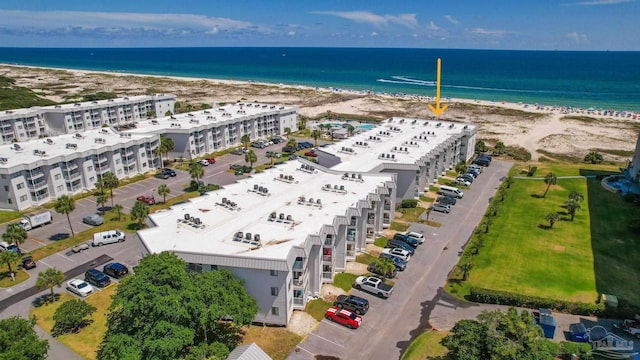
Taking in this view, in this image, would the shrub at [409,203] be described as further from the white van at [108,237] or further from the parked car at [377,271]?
the white van at [108,237]

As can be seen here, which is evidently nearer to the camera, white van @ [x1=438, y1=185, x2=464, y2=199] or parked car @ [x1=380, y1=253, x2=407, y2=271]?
parked car @ [x1=380, y1=253, x2=407, y2=271]

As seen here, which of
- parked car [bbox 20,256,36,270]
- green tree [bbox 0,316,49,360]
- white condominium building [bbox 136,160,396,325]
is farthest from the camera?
parked car [bbox 20,256,36,270]

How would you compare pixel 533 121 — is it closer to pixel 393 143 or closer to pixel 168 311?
pixel 393 143

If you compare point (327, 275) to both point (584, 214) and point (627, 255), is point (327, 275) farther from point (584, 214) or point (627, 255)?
point (584, 214)

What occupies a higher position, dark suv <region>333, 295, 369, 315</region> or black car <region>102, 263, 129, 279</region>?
black car <region>102, 263, 129, 279</region>

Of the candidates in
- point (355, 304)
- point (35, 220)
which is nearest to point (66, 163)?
point (35, 220)

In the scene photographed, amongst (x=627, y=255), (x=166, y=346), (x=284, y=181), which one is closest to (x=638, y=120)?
(x=627, y=255)

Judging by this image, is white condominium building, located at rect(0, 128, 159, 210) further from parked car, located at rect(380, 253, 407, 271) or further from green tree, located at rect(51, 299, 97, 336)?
parked car, located at rect(380, 253, 407, 271)

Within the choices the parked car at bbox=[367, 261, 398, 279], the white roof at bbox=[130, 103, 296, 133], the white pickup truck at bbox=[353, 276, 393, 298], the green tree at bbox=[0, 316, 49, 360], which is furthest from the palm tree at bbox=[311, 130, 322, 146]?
the green tree at bbox=[0, 316, 49, 360]
